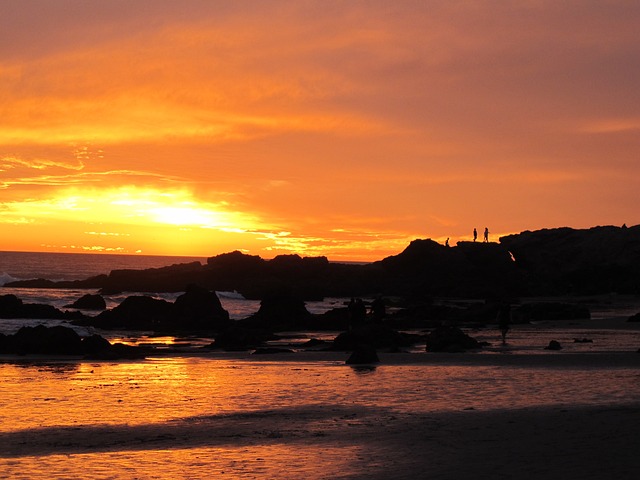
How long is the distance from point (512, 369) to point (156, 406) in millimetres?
12360

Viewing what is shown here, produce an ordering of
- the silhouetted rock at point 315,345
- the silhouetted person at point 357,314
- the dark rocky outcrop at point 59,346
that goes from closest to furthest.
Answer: the dark rocky outcrop at point 59,346 < the silhouetted rock at point 315,345 < the silhouetted person at point 357,314

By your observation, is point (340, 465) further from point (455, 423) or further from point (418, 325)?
point (418, 325)

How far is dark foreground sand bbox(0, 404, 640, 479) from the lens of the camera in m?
12.7

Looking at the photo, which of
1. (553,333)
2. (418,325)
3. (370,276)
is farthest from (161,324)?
(370,276)

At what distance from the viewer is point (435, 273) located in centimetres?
11412

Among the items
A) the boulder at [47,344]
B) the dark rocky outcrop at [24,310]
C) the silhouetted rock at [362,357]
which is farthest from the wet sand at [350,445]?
the dark rocky outcrop at [24,310]

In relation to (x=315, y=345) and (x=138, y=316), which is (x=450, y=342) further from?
(x=138, y=316)

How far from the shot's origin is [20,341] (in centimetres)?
3569

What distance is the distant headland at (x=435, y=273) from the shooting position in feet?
356

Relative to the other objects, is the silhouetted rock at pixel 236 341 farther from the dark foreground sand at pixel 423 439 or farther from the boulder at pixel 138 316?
the dark foreground sand at pixel 423 439

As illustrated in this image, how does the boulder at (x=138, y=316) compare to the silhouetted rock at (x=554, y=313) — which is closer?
the boulder at (x=138, y=316)

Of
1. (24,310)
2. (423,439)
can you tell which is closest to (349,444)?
(423,439)

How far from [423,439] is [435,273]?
10003 centimetres

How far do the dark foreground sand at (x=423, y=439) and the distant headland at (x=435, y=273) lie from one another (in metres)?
85.1
